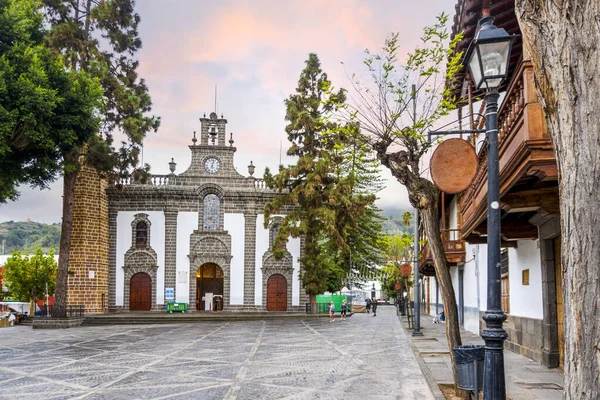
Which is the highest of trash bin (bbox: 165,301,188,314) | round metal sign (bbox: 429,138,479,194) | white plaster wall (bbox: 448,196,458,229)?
white plaster wall (bbox: 448,196,458,229)

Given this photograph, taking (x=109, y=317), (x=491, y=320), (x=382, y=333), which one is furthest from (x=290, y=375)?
(x=109, y=317)

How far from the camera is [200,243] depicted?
1551 inches

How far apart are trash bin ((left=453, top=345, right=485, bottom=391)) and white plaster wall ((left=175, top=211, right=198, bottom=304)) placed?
3324 cm

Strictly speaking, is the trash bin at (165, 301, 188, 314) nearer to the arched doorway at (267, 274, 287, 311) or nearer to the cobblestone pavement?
the arched doorway at (267, 274, 287, 311)

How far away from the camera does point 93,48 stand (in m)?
29.8

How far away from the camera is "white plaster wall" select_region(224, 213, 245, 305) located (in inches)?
1543

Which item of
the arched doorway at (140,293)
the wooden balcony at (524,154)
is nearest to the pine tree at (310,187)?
the arched doorway at (140,293)


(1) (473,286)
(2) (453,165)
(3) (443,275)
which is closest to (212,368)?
(3) (443,275)

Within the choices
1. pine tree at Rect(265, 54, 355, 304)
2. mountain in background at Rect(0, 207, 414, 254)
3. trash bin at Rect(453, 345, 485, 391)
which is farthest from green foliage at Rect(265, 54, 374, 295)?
mountain in background at Rect(0, 207, 414, 254)

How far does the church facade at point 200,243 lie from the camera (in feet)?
127

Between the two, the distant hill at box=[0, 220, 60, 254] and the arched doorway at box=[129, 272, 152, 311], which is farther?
the distant hill at box=[0, 220, 60, 254]

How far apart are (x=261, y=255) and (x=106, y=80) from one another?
51.1 ft

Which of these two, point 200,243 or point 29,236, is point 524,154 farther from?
point 29,236

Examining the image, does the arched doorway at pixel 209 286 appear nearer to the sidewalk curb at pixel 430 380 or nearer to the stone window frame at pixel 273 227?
the stone window frame at pixel 273 227
